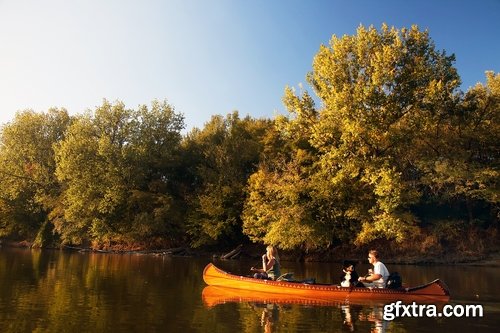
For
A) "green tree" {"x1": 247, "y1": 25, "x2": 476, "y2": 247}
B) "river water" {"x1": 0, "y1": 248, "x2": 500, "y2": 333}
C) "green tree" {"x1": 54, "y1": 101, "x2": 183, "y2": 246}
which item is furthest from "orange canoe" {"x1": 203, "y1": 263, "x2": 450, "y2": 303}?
"green tree" {"x1": 54, "y1": 101, "x2": 183, "y2": 246}

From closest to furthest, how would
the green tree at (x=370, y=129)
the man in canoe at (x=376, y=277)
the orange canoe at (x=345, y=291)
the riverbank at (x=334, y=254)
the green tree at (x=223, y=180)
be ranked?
1. the orange canoe at (x=345, y=291)
2. the man in canoe at (x=376, y=277)
3. the green tree at (x=370, y=129)
4. the riverbank at (x=334, y=254)
5. the green tree at (x=223, y=180)

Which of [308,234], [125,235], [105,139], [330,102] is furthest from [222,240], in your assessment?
[330,102]

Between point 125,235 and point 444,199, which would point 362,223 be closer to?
point 444,199

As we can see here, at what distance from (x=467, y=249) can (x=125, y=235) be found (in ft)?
107

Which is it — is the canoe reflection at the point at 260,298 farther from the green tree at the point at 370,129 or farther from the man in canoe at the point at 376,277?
the green tree at the point at 370,129

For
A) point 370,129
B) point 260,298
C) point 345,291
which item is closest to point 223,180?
point 370,129

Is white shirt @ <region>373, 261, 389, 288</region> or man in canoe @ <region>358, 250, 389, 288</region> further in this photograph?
white shirt @ <region>373, 261, 389, 288</region>

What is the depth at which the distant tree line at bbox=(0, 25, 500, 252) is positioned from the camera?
3547cm

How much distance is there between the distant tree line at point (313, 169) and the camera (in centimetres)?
3547

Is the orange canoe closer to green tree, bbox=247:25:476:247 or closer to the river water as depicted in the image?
the river water

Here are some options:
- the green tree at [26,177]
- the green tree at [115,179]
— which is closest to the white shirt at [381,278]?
the green tree at [115,179]

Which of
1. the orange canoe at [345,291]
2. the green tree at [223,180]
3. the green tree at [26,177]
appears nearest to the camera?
the orange canoe at [345,291]

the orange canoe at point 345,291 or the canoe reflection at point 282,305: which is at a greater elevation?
the orange canoe at point 345,291

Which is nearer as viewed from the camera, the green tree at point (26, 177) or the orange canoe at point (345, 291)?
the orange canoe at point (345, 291)
